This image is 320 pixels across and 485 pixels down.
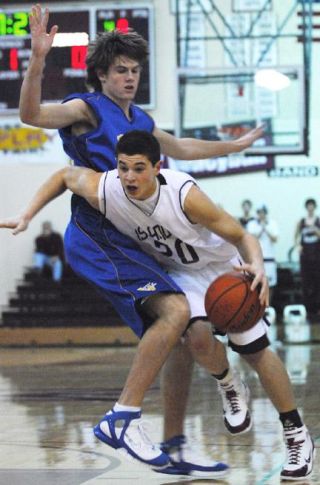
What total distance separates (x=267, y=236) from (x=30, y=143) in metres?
4.00

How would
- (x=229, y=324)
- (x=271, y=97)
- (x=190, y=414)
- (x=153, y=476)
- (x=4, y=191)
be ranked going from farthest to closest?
1. (x=4, y=191)
2. (x=271, y=97)
3. (x=190, y=414)
4. (x=153, y=476)
5. (x=229, y=324)

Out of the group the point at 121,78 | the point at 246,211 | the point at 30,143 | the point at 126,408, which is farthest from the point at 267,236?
the point at 126,408

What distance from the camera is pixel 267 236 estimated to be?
16797mm

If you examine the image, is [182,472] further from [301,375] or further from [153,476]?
[301,375]

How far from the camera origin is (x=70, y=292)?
16.9 metres

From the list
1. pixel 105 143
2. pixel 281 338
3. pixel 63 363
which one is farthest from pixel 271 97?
pixel 105 143

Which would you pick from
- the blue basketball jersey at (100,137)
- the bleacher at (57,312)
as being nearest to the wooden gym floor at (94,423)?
the blue basketball jersey at (100,137)

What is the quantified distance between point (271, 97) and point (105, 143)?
452 inches

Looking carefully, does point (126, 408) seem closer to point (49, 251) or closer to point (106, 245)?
point (106, 245)

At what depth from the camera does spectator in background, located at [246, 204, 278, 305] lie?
16734 millimetres

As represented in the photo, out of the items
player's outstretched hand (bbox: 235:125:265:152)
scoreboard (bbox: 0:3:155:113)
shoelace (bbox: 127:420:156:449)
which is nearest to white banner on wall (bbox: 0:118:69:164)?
scoreboard (bbox: 0:3:155:113)

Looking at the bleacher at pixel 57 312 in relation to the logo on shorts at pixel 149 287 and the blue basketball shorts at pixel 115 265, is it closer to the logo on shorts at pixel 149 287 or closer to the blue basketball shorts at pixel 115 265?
the blue basketball shorts at pixel 115 265

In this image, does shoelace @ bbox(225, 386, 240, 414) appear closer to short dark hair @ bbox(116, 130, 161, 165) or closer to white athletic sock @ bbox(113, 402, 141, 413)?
white athletic sock @ bbox(113, 402, 141, 413)

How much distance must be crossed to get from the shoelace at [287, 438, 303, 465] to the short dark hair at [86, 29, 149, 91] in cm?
180
